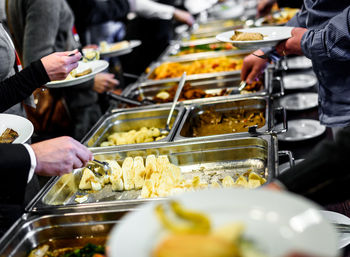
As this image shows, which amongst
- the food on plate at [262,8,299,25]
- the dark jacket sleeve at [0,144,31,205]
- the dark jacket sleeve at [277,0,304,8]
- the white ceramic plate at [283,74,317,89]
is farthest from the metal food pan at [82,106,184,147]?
the food on plate at [262,8,299,25]

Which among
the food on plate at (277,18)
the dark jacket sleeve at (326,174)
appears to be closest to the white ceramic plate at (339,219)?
the dark jacket sleeve at (326,174)

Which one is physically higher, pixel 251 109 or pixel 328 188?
pixel 328 188

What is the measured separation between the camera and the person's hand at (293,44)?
2.11 meters

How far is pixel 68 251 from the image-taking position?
5.16 feet

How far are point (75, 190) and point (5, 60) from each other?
0.85 m

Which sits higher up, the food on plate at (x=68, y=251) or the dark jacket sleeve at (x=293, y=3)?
the dark jacket sleeve at (x=293, y=3)

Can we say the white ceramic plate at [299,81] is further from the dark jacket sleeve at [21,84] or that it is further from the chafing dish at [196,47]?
the dark jacket sleeve at [21,84]

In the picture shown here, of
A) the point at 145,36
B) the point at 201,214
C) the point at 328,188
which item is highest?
the point at 201,214

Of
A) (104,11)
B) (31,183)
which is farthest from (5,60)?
(104,11)

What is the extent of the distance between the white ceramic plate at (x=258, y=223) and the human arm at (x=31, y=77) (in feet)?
4.72

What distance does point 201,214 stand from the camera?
33.9 inches

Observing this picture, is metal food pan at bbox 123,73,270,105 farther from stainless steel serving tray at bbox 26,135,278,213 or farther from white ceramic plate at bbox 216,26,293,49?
A: stainless steel serving tray at bbox 26,135,278,213

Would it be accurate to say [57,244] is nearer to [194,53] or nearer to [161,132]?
[161,132]

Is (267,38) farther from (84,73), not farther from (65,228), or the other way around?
(65,228)
